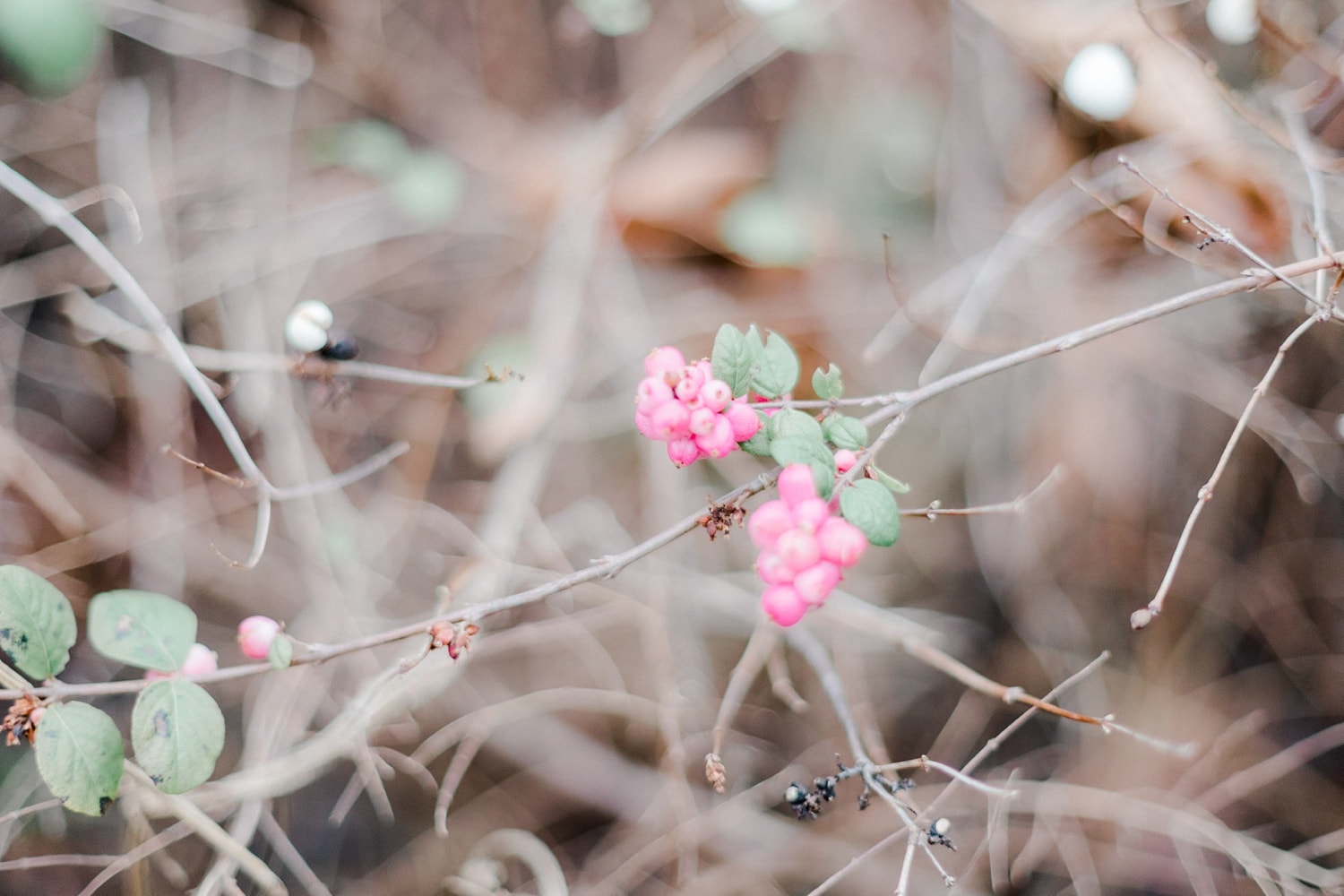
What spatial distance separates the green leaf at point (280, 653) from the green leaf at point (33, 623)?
253mm

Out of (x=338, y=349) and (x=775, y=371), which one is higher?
(x=338, y=349)

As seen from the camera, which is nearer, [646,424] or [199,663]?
[646,424]

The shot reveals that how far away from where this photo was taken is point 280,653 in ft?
3.01

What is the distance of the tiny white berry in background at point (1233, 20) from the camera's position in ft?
5.53

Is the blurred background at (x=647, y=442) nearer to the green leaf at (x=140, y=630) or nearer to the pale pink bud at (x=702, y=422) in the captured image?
the green leaf at (x=140, y=630)

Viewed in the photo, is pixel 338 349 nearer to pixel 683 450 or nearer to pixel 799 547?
pixel 683 450

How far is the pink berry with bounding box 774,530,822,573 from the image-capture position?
29.6 inches

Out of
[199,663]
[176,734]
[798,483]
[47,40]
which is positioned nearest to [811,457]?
[798,483]

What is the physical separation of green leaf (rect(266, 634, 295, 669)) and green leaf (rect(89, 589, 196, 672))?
0.37 feet

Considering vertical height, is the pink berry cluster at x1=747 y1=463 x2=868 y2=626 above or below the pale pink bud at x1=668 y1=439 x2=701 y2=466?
below

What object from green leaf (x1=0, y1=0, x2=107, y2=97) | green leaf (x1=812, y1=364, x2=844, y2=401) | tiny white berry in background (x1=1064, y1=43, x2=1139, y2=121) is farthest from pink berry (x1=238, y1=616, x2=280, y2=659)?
tiny white berry in background (x1=1064, y1=43, x2=1139, y2=121)

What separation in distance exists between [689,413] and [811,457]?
0.44 feet

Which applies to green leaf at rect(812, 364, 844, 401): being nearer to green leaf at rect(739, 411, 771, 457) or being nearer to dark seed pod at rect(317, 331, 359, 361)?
green leaf at rect(739, 411, 771, 457)

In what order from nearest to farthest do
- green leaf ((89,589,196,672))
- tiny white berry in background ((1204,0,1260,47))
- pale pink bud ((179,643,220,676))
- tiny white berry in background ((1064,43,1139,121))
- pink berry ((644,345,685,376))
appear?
pink berry ((644,345,685,376)), green leaf ((89,589,196,672)), pale pink bud ((179,643,220,676)), tiny white berry in background ((1204,0,1260,47)), tiny white berry in background ((1064,43,1139,121))
